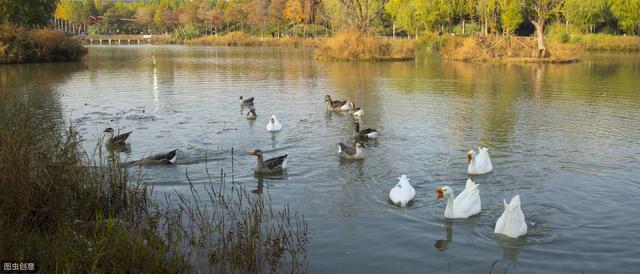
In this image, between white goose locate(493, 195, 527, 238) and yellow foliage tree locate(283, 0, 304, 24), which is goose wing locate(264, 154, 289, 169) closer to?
white goose locate(493, 195, 527, 238)

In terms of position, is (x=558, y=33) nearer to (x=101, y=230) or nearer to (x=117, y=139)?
(x=117, y=139)

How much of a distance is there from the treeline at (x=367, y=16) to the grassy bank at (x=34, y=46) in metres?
24.1

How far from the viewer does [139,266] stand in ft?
20.5

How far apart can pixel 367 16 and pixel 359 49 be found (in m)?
6.02

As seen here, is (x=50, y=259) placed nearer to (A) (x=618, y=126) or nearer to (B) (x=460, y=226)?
(B) (x=460, y=226)

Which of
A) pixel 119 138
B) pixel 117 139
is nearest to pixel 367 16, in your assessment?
pixel 119 138

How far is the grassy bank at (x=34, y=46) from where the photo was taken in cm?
4199

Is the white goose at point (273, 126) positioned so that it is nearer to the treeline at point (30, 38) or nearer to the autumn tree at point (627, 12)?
the treeline at point (30, 38)

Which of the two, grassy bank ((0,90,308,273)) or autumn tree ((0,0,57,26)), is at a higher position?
autumn tree ((0,0,57,26))

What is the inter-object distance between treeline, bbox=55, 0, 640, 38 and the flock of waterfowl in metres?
33.4

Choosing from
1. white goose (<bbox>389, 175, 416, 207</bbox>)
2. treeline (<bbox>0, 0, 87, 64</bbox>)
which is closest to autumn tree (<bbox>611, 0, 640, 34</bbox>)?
→ treeline (<bbox>0, 0, 87, 64</bbox>)

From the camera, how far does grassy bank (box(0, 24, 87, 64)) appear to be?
4199cm

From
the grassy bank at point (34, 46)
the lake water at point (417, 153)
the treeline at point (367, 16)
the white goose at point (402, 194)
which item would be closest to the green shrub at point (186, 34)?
the treeline at point (367, 16)

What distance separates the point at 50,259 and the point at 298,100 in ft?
56.5
